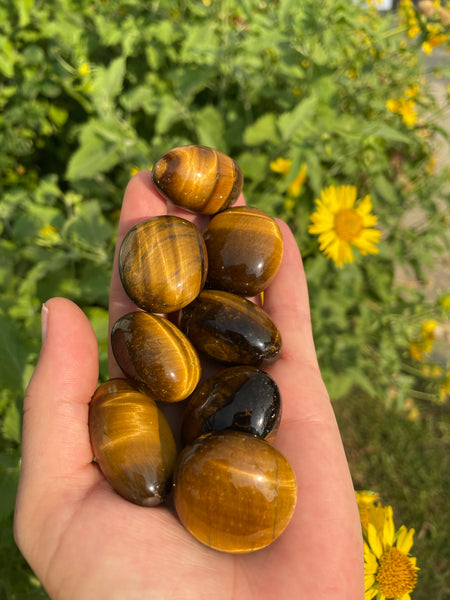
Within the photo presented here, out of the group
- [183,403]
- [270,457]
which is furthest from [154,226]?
[270,457]

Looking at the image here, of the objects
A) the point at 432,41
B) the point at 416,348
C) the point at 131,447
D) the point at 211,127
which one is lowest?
the point at 416,348

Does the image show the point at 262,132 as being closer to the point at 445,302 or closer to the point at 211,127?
the point at 211,127

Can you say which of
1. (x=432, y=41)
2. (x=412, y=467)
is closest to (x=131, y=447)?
(x=412, y=467)

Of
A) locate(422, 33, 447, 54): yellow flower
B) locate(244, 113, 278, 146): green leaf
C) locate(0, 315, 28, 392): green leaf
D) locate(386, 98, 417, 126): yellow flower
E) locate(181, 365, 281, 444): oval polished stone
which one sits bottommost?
locate(0, 315, 28, 392): green leaf

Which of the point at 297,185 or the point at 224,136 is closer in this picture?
the point at 297,185

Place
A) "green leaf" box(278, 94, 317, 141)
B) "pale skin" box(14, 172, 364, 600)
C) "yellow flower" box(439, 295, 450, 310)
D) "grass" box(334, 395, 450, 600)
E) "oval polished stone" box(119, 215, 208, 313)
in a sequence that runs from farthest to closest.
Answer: "grass" box(334, 395, 450, 600) < "yellow flower" box(439, 295, 450, 310) < "green leaf" box(278, 94, 317, 141) < "oval polished stone" box(119, 215, 208, 313) < "pale skin" box(14, 172, 364, 600)

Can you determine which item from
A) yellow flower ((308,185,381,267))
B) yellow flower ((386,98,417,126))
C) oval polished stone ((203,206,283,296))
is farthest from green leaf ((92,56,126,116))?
yellow flower ((386,98,417,126))

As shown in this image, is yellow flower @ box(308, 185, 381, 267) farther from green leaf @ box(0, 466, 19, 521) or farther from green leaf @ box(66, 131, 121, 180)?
green leaf @ box(0, 466, 19, 521)

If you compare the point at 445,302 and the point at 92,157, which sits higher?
the point at 92,157
